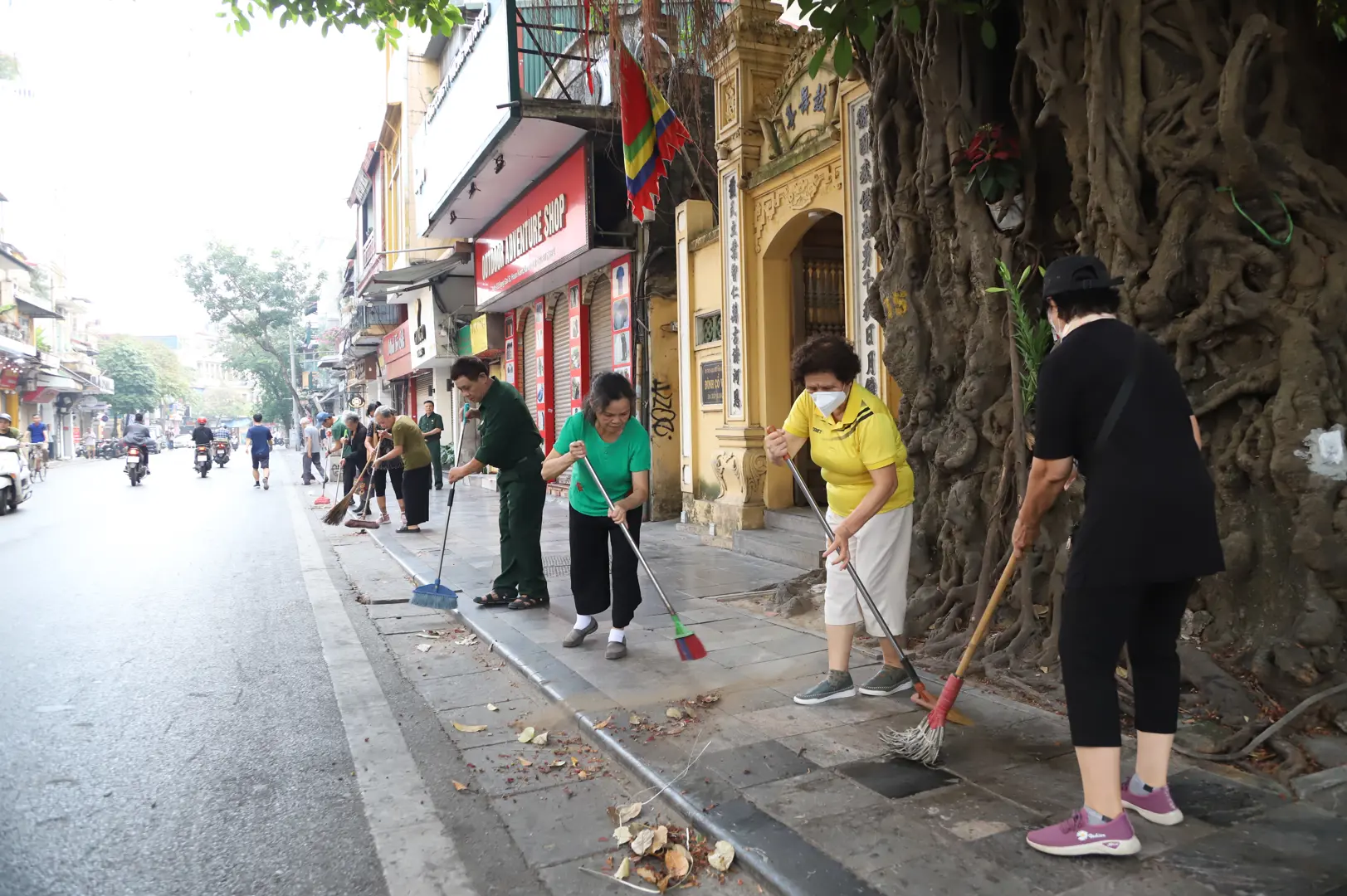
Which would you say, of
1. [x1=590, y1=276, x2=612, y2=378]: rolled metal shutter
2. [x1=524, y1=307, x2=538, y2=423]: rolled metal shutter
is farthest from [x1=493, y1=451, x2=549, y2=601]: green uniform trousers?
[x1=524, y1=307, x2=538, y2=423]: rolled metal shutter

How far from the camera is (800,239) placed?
373 inches

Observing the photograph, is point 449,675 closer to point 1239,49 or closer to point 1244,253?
point 1244,253

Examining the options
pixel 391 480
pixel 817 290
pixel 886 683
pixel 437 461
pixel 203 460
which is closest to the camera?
pixel 886 683

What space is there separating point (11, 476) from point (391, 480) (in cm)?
673

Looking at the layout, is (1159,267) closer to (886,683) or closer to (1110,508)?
(1110,508)

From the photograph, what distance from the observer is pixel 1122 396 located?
8.54 ft

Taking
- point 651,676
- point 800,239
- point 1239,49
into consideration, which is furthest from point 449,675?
point 800,239

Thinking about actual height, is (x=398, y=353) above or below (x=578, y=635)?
above

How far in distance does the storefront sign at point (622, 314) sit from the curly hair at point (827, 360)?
8.14 metres

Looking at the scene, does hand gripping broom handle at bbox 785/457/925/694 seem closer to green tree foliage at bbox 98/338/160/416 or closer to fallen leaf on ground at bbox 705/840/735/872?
fallen leaf on ground at bbox 705/840/735/872

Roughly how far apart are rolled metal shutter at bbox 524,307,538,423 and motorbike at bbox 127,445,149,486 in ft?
30.2

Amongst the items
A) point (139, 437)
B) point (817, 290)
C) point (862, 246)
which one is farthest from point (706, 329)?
point (139, 437)

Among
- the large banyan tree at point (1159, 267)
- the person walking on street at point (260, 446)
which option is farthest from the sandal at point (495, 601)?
the person walking on street at point (260, 446)

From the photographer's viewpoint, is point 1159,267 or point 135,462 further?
point 135,462
